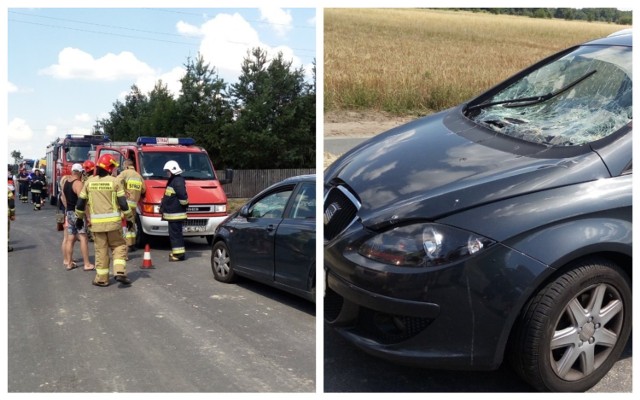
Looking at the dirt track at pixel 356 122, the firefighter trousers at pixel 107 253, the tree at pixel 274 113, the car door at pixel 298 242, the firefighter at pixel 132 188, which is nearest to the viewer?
the tree at pixel 274 113

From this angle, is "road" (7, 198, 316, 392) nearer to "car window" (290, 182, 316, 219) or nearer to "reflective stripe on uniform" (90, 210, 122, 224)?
"reflective stripe on uniform" (90, 210, 122, 224)

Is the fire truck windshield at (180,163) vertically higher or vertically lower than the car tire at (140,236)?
higher

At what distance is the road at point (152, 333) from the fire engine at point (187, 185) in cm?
189

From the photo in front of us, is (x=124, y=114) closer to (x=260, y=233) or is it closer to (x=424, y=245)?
(x=260, y=233)

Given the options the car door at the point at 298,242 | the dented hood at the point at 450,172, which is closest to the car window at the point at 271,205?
the car door at the point at 298,242

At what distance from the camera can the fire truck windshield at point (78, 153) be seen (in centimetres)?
1247

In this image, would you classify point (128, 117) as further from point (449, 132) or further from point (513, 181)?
point (513, 181)

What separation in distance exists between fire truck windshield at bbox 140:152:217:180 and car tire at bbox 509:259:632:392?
7083 mm

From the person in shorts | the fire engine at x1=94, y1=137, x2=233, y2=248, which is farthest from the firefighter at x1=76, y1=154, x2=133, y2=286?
the fire engine at x1=94, y1=137, x2=233, y2=248

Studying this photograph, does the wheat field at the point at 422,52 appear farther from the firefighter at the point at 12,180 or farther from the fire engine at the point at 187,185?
the fire engine at the point at 187,185

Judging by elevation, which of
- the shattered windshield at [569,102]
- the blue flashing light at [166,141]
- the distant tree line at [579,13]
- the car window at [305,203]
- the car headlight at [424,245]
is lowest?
the car headlight at [424,245]

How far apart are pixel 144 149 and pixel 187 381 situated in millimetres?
6832

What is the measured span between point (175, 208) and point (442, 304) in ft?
19.5

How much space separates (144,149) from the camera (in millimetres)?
9570
